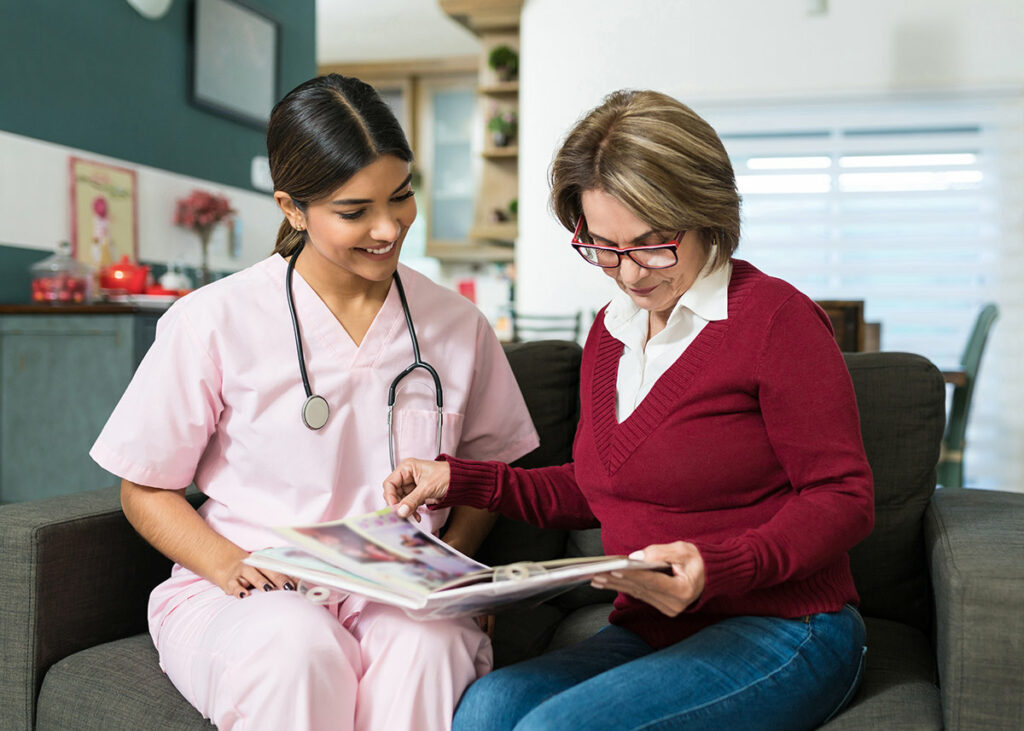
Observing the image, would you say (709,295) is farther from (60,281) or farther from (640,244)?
(60,281)

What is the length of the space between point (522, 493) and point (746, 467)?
0.33 m

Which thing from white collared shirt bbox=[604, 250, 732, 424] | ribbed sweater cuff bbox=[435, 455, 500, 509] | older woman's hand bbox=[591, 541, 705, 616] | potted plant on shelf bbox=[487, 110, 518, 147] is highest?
potted plant on shelf bbox=[487, 110, 518, 147]

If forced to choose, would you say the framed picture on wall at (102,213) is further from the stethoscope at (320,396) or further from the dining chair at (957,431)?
the dining chair at (957,431)

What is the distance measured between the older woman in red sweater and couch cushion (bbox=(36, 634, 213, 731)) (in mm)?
372

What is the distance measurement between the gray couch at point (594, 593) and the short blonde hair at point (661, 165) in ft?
1.61

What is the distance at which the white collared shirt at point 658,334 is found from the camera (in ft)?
3.86

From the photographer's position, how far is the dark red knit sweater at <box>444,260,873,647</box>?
104 cm

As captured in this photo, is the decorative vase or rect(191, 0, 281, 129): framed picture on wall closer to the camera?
the decorative vase

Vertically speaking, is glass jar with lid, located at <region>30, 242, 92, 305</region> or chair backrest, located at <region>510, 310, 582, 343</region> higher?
glass jar with lid, located at <region>30, 242, 92, 305</region>

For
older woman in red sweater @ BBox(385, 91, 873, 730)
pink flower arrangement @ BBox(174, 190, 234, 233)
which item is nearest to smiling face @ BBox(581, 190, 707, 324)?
older woman in red sweater @ BBox(385, 91, 873, 730)

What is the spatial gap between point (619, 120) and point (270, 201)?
3847mm

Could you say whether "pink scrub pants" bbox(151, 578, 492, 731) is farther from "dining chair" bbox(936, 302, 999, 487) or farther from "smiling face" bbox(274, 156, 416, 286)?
"dining chair" bbox(936, 302, 999, 487)

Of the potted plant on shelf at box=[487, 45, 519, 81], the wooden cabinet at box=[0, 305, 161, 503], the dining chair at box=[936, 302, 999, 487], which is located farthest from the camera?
the potted plant on shelf at box=[487, 45, 519, 81]

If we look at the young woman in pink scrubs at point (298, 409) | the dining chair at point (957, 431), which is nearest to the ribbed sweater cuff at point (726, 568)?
the young woman in pink scrubs at point (298, 409)
